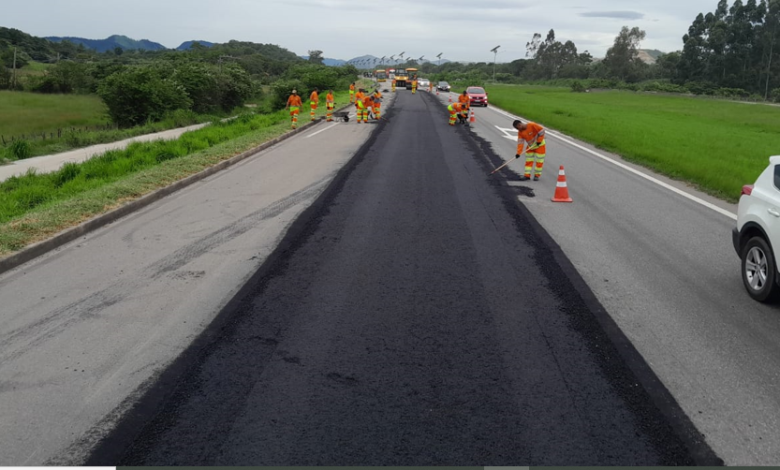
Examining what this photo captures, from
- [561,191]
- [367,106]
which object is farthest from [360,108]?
[561,191]

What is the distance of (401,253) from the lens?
8430mm

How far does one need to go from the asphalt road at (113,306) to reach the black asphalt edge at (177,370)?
0.24 ft

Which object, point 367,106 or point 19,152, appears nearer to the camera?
point 19,152

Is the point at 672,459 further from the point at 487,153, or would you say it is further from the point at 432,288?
the point at 487,153

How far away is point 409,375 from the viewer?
4.98 metres

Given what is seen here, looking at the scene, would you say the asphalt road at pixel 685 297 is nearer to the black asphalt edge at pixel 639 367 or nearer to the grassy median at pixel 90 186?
the black asphalt edge at pixel 639 367

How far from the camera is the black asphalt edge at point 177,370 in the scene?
13.2ft

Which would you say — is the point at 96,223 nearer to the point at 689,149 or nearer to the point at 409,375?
the point at 409,375

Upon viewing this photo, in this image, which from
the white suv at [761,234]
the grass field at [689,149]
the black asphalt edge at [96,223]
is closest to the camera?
the white suv at [761,234]

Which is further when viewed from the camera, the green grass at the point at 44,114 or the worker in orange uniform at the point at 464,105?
the green grass at the point at 44,114

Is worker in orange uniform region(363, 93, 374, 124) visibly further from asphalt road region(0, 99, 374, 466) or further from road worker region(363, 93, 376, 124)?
asphalt road region(0, 99, 374, 466)

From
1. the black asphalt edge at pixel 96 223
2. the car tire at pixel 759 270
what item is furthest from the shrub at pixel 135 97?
the car tire at pixel 759 270

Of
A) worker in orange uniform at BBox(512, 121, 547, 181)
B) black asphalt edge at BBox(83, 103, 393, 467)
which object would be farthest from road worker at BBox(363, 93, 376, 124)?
black asphalt edge at BBox(83, 103, 393, 467)

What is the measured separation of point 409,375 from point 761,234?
14.1 ft
